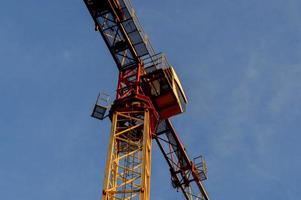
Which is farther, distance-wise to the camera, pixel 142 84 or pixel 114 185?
pixel 142 84

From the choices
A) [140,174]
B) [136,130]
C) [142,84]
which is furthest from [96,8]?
[140,174]

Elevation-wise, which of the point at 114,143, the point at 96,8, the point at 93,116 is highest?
the point at 96,8

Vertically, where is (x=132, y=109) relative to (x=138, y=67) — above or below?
below

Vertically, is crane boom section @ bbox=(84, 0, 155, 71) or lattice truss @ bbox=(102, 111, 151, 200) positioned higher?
crane boom section @ bbox=(84, 0, 155, 71)

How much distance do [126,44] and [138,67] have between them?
1.18 m

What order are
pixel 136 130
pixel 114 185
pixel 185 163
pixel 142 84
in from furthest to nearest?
pixel 185 163, pixel 142 84, pixel 136 130, pixel 114 185

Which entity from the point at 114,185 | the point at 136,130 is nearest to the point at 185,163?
the point at 136,130

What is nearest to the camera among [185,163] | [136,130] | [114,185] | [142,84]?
[114,185]

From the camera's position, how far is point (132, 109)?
29219 mm

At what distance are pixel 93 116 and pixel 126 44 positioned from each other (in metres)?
3.95

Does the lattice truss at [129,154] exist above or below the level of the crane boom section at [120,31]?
below

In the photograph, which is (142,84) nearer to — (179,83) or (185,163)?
(179,83)

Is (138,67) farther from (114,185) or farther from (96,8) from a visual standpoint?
(114,185)

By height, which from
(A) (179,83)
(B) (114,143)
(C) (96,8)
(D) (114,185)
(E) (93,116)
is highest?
(C) (96,8)
